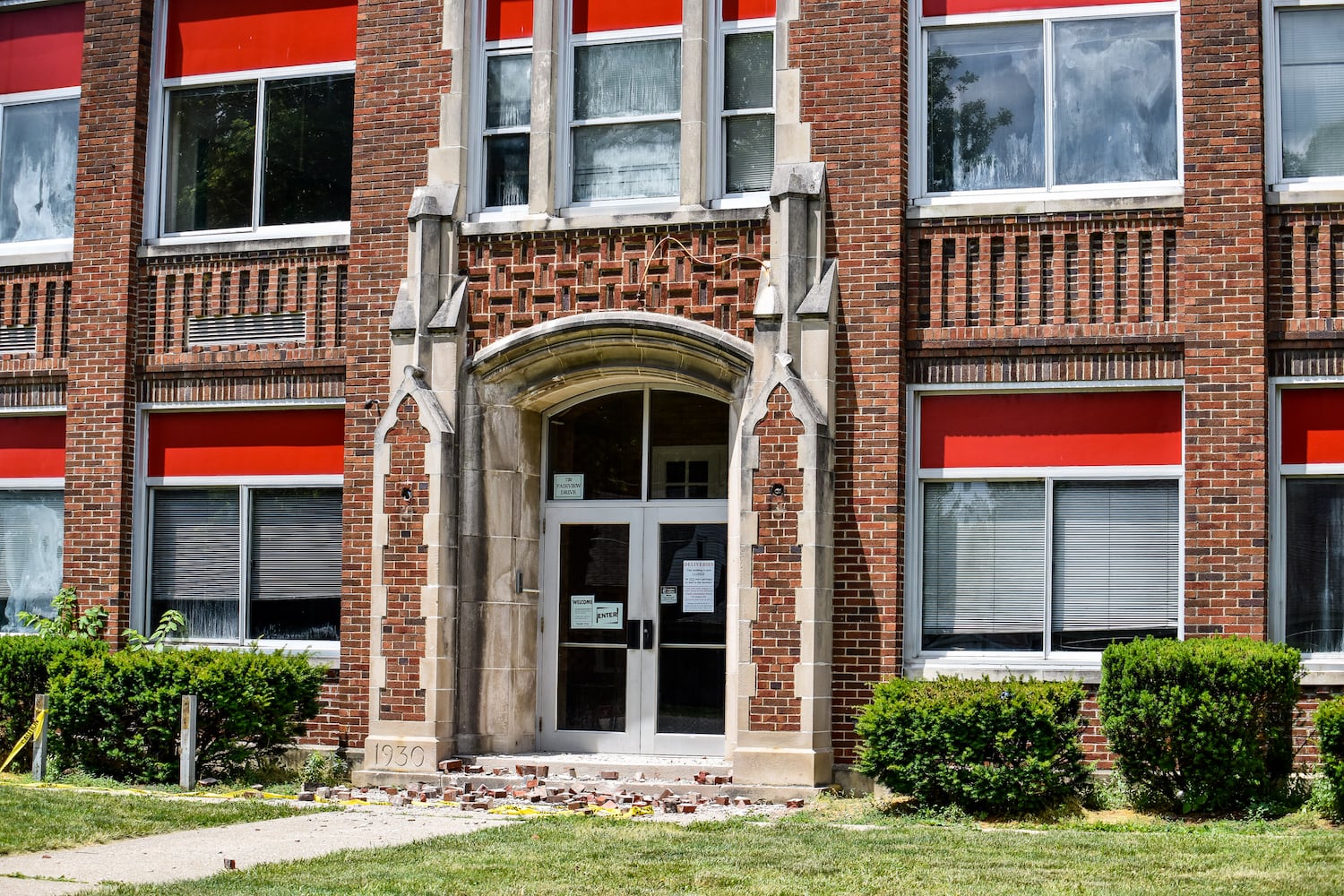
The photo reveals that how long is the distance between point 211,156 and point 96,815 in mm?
7329

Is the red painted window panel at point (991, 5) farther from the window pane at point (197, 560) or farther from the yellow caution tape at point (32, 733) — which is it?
the yellow caution tape at point (32, 733)

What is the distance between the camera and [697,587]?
14805 millimetres

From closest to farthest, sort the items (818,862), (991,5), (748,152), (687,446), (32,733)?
(818,862) < (991,5) < (32,733) < (748,152) < (687,446)

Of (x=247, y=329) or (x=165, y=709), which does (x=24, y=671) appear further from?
(x=247, y=329)

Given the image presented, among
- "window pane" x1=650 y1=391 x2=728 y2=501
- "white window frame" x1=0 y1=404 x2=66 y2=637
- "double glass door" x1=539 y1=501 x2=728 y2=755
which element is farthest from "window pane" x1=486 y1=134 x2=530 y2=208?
"white window frame" x1=0 y1=404 x2=66 y2=637

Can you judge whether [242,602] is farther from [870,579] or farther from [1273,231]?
[1273,231]

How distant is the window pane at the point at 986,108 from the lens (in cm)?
1414

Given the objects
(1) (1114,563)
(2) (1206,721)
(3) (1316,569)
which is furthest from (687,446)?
(3) (1316,569)

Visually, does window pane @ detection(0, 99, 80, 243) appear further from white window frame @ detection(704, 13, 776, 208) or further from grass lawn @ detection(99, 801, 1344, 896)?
grass lawn @ detection(99, 801, 1344, 896)

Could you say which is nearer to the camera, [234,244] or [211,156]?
[234,244]

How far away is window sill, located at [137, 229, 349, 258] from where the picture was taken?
615 inches

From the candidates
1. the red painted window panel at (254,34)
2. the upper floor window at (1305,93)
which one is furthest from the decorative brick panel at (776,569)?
the red painted window panel at (254,34)

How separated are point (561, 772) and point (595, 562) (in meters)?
2.00

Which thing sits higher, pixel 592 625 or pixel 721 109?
pixel 721 109
